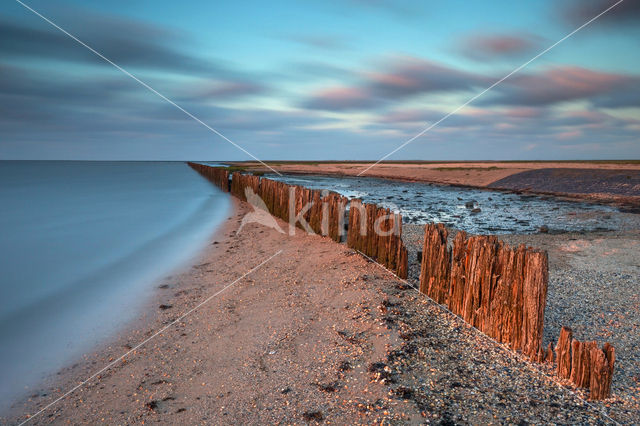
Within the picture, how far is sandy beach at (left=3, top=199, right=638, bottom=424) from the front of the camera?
3164mm

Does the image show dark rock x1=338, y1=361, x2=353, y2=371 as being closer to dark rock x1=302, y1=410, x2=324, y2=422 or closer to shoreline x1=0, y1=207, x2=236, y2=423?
dark rock x1=302, y1=410, x2=324, y2=422

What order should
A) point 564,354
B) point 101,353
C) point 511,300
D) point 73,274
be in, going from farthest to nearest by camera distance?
point 73,274 < point 101,353 < point 511,300 < point 564,354

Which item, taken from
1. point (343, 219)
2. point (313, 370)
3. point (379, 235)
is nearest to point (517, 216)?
point (343, 219)

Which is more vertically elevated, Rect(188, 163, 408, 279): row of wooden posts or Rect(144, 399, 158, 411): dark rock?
Rect(188, 163, 408, 279): row of wooden posts

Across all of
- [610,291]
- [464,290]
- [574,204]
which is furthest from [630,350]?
[574,204]

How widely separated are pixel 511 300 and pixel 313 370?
2.23 meters

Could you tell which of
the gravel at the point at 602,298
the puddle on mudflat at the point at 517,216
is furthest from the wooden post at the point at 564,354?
the puddle on mudflat at the point at 517,216

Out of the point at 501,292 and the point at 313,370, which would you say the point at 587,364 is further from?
the point at 313,370

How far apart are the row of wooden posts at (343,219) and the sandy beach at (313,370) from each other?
0.57m

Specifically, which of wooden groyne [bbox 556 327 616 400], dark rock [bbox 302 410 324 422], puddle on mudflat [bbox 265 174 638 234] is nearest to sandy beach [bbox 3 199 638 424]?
dark rock [bbox 302 410 324 422]

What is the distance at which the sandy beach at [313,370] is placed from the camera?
3164 millimetres

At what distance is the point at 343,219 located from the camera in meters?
8.70

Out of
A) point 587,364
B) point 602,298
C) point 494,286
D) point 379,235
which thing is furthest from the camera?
point 379,235

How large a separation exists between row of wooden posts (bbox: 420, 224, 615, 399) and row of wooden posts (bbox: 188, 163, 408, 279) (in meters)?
1.37
